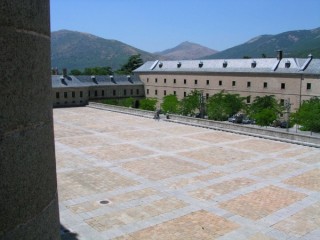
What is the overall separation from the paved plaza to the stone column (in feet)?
33.0

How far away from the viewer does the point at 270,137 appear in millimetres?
31266

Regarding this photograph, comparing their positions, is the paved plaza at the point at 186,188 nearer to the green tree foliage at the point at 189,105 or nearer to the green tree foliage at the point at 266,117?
the green tree foliage at the point at 266,117

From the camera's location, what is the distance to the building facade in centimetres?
6338

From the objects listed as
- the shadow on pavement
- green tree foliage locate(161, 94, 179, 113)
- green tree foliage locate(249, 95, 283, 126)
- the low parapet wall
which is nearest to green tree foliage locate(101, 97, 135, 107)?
green tree foliage locate(161, 94, 179, 113)

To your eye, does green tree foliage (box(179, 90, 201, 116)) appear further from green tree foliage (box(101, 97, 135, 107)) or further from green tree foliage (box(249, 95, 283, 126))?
green tree foliage (box(101, 97, 135, 107))

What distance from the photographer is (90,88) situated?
231 feet

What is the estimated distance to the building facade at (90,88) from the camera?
63375 millimetres

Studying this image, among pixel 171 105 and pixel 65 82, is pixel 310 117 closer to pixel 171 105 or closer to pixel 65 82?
pixel 171 105

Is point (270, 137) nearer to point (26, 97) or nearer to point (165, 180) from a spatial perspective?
point (165, 180)

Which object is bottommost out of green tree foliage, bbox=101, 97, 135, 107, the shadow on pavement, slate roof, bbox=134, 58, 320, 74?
the shadow on pavement

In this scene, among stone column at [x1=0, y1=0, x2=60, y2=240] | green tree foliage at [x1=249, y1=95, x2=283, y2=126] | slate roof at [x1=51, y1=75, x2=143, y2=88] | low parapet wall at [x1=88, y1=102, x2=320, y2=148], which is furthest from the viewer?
slate roof at [x1=51, y1=75, x2=143, y2=88]

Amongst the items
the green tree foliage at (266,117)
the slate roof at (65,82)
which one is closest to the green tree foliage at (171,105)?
the slate roof at (65,82)

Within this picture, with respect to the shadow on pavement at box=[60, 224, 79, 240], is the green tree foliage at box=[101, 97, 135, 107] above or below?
above

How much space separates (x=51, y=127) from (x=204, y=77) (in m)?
66.7
